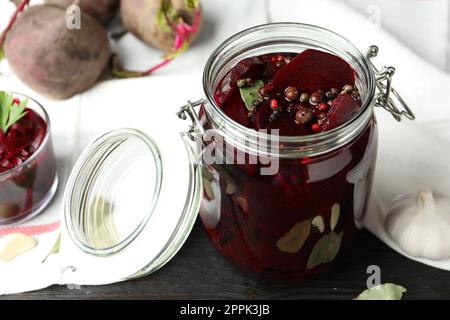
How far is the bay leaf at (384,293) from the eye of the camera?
1237mm

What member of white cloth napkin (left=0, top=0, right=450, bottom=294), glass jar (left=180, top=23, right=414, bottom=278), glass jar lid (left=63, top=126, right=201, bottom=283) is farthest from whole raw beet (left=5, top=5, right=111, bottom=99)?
glass jar (left=180, top=23, right=414, bottom=278)

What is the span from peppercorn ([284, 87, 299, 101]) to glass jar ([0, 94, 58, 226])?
0.47 metres

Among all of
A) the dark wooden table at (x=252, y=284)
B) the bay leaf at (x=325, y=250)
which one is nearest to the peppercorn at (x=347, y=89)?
the bay leaf at (x=325, y=250)

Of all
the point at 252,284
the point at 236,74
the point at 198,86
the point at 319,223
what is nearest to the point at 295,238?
the point at 319,223

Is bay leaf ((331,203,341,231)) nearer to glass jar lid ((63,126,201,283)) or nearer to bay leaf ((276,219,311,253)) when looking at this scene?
bay leaf ((276,219,311,253))

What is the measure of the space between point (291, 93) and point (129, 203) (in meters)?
0.37

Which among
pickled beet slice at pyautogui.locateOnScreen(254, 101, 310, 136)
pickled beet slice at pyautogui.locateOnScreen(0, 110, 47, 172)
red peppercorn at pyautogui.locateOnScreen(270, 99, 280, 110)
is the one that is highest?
red peppercorn at pyautogui.locateOnScreen(270, 99, 280, 110)

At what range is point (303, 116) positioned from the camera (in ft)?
3.52

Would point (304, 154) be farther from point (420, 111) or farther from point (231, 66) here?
point (420, 111)

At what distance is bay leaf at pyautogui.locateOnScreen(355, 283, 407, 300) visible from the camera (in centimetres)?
124

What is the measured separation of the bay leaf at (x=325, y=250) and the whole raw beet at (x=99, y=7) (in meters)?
0.77

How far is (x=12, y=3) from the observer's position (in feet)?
5.58

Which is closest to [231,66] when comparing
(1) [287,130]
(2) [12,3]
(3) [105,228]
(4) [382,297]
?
(1) [287,130]

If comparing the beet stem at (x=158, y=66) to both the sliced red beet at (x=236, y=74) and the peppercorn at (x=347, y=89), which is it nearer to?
the sliced red beet at (x=236, y=74)
